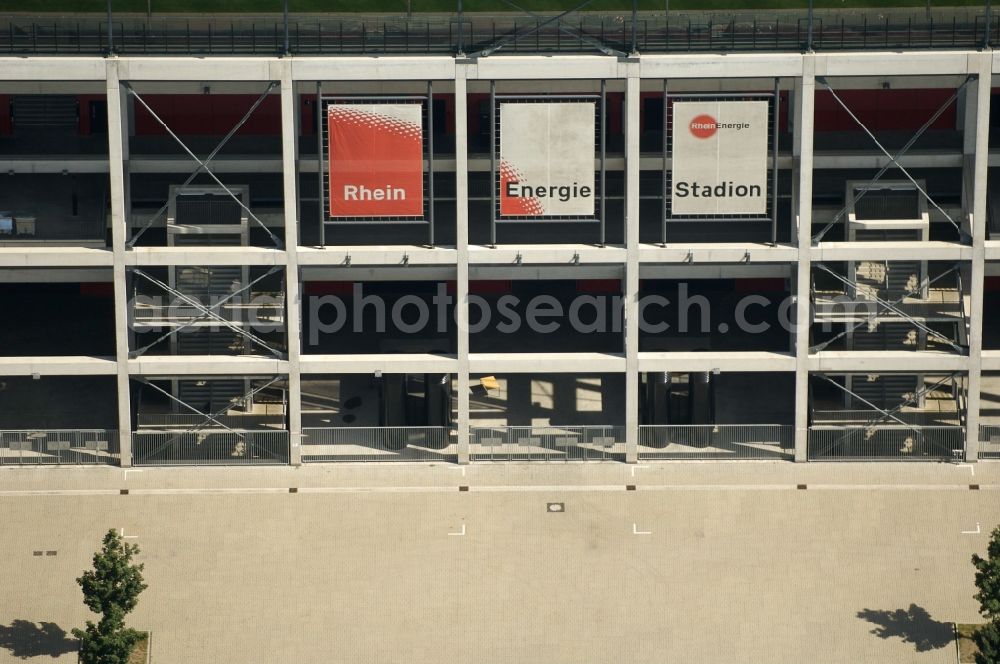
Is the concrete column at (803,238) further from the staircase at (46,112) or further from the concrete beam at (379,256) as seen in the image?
the staircase at (46,112)

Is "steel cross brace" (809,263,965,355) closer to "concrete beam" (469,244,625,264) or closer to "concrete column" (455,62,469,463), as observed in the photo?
"concrete beam" (469,244,625,264)

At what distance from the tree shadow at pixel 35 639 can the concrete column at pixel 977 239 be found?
30.3m

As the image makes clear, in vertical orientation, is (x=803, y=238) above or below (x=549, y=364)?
above

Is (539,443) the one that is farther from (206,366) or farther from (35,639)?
(35,639)

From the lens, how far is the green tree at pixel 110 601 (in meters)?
57.2

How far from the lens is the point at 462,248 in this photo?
6562 cm

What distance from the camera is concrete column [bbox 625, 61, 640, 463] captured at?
64875mm

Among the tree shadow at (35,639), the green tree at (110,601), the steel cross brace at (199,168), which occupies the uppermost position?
the steel cross brace at (199,168)

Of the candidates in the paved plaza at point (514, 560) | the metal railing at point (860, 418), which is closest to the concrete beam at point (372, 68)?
the paved plaza at point (514, 560)

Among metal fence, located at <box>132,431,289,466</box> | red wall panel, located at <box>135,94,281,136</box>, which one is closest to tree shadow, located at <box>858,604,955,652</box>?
metal fence, located at <box>132,431,289,466</box>

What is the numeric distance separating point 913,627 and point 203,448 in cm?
2410

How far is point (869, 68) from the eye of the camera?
64.4 meters

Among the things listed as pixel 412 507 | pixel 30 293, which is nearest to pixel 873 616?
pixel 412 507

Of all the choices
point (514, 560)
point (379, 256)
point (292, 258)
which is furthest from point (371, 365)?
point (514, 560)
